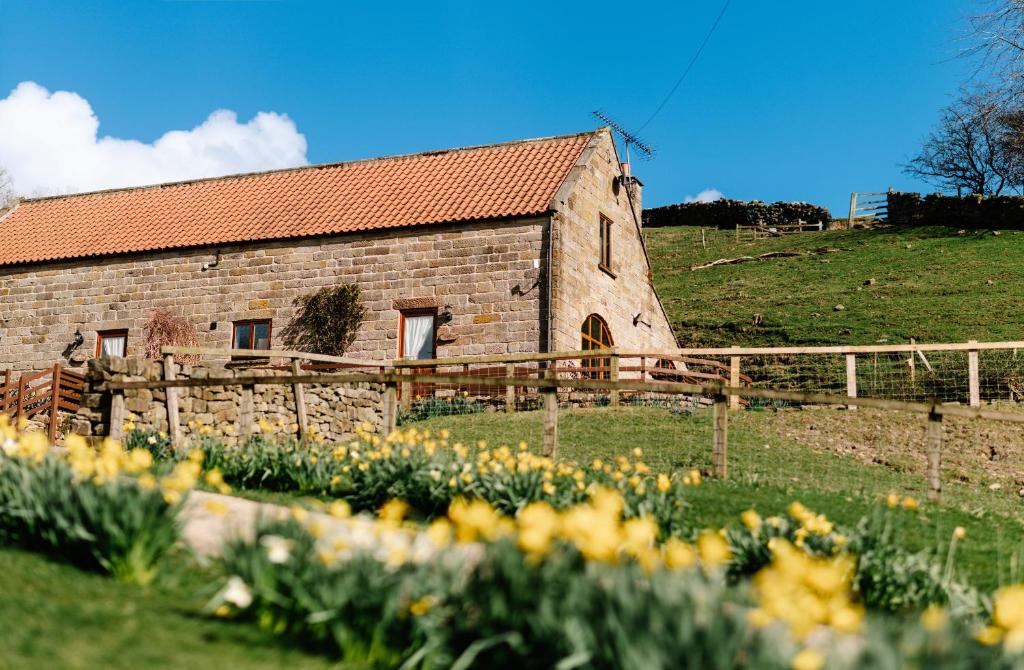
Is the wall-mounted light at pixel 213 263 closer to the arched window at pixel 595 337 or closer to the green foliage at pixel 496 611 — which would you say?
the arched window at pixel 595 337

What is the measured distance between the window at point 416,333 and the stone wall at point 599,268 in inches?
125

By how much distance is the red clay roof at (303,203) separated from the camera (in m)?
22.9

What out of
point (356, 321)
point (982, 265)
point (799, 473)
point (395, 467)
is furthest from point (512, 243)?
point (982, 265)

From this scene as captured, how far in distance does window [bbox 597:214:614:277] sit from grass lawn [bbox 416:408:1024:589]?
748 centimetres

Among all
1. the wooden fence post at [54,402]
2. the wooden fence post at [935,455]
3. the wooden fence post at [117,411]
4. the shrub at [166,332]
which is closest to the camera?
the wooden fence post at [935,455]

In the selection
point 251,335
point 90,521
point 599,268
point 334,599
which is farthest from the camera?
point 251,335

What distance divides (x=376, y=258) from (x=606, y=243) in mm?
5964

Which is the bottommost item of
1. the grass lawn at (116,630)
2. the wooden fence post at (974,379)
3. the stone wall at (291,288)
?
the grass lawn at (116,630)

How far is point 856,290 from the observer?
3244 cm

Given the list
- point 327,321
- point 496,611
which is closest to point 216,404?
point 327,321

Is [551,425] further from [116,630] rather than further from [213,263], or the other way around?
[213,263]

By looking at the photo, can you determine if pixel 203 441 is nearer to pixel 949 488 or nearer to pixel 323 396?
pixel 323 396

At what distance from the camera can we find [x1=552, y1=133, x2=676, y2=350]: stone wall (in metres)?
21.2

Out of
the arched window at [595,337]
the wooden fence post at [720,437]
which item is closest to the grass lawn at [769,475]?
the wooden fence post at [720,437]
